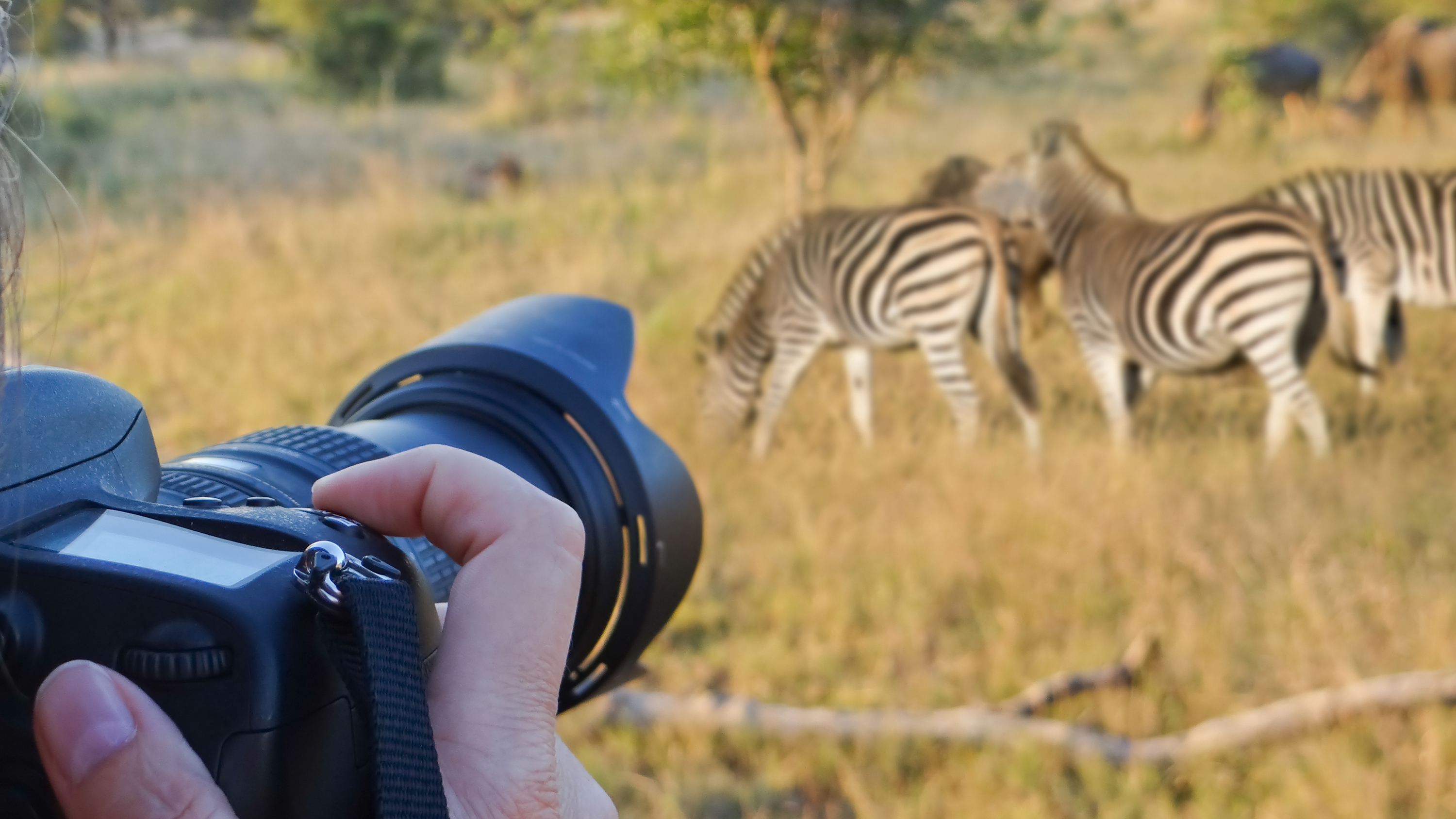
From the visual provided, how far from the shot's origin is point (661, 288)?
20.5ft

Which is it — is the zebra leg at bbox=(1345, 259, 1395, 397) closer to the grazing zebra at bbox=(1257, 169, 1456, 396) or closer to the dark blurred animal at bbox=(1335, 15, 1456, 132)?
the grazing zebra at bbox=(1257, 169, 1456, 396)

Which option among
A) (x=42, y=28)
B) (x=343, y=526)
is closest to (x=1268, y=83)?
(x=42, y=28)

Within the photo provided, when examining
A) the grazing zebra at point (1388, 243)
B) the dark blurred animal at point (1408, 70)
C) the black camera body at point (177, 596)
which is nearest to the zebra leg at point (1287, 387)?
the grazing zebra at point (1388, 243)

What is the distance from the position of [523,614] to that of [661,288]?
5.66 m

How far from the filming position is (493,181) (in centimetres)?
848

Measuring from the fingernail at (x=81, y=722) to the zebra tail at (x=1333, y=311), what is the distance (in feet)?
13.0

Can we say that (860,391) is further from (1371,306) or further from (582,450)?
(582,450)

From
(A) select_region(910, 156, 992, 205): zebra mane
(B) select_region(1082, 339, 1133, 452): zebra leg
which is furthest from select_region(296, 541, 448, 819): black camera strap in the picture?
(A) select_region(910, 156, 992, 205): zebra mane

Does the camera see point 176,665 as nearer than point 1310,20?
Yes

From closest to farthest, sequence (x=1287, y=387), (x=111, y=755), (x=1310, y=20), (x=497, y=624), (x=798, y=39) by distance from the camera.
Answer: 1. (x=111, y=755)
2. (x=497, y=624)
3. (x=1287, y=387)
4. (x=798, y=39)
5. (x=1310, y=20)

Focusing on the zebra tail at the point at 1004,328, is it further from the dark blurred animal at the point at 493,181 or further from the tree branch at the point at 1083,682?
the dark blurred animal at the point at 493,181

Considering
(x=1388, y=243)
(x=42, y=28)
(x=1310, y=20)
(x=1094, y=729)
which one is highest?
(x=1310, y=20)

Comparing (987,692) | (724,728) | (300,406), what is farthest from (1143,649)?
(300,406)

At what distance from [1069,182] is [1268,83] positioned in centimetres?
703
